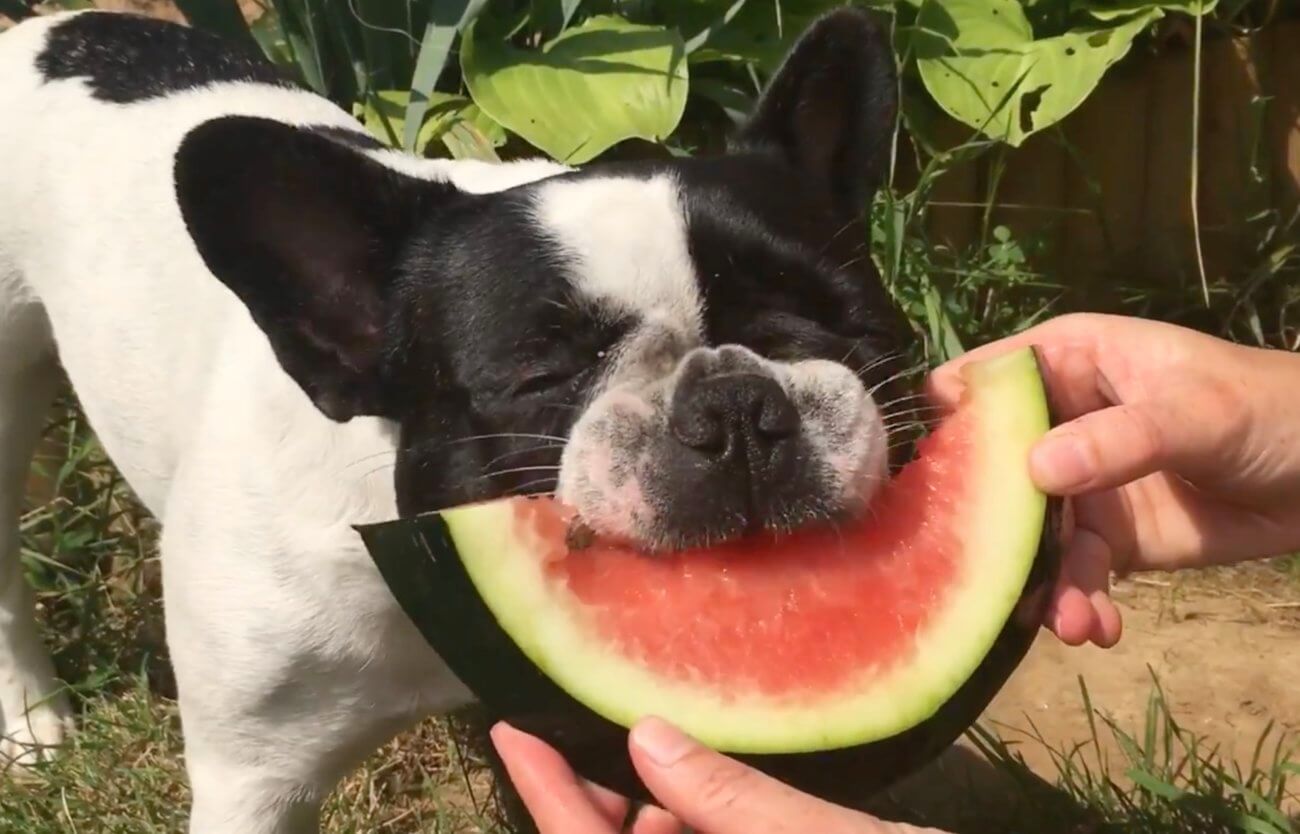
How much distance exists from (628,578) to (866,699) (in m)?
0.28

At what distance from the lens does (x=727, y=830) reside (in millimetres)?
1280

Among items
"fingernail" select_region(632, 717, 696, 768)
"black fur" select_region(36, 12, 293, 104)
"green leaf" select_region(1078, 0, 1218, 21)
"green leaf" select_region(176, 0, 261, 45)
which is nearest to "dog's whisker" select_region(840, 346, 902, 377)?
"fingernail" select_region(632, 717, 696, 768)

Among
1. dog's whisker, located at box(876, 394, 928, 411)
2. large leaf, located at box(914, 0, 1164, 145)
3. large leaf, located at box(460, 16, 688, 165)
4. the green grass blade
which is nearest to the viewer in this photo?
dog's whisker, located at box(876, 394, 928, 411)

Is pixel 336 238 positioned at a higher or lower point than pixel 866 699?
higher

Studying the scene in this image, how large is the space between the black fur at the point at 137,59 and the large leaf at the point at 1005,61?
1517 millimetres

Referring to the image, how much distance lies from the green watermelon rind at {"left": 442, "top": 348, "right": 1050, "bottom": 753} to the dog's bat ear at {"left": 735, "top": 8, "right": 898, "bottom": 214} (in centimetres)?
67

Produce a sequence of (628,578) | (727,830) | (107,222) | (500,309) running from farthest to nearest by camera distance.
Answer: (107,222) → (500,309) → (628,578) → (727,830)

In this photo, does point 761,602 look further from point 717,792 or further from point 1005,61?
point 1005,61

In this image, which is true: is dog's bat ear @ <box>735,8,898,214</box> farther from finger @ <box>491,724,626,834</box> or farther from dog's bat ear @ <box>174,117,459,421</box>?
finger @ <box>491,724,626,834</box>

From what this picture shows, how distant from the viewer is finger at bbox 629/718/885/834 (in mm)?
1270

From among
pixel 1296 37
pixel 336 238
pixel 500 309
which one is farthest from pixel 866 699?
pixel 1296 37

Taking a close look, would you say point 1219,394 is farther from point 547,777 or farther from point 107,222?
point 107,222

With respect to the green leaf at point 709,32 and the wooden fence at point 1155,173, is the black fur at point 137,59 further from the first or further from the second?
the wooden fence at point 1155,173

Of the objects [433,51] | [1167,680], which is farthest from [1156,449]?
[433,51]
